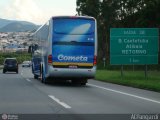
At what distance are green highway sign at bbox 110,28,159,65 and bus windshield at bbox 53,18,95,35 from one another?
274 inches

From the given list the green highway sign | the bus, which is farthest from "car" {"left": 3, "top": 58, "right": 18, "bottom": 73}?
the bus

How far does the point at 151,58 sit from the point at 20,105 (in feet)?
63.1

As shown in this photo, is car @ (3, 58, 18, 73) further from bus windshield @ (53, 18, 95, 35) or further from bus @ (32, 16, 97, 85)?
bus windshield @ (53, 18, 95, 35)

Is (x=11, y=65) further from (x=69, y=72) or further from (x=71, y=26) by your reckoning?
(x=71, y=26)

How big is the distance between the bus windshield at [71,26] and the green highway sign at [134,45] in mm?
6947

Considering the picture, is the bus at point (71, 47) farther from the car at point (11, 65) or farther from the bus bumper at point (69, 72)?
the car at point (11, 65)

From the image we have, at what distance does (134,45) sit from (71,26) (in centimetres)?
815

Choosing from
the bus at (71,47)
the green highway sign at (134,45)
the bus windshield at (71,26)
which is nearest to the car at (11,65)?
the green highway sign at (134,45)

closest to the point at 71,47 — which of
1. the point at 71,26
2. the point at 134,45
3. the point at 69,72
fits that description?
the point at 71,26

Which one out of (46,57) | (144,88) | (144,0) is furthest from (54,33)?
(144,0)

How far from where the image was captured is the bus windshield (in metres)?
26.7

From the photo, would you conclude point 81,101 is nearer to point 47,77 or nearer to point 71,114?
point 71,114

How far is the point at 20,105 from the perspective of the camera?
16.1 metres

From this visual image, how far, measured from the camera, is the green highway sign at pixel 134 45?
33.6m
